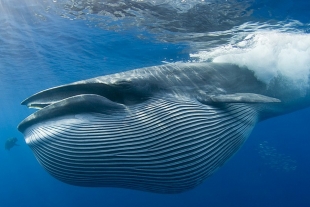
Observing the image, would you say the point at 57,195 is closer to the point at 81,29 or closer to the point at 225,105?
the point at 81,29

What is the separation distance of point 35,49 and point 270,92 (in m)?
16.6

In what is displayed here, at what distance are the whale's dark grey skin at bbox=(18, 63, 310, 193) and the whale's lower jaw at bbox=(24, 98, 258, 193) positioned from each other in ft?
0.04

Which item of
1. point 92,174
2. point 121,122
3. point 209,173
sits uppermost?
point 121,122

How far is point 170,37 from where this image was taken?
15.6m

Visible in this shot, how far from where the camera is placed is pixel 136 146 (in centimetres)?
380

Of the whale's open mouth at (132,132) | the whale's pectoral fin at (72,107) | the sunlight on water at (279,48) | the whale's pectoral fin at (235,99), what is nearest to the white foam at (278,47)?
the sunlight on water at (279,48)

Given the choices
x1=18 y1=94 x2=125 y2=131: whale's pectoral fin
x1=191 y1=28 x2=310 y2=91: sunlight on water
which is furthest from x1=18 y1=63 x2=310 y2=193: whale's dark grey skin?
x1=191 y1=28 x2=310 y2=91: sunlight on water

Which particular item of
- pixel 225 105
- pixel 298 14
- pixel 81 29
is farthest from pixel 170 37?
pixel 225 105

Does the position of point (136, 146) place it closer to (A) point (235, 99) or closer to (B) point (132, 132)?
(B) point (132, 132)

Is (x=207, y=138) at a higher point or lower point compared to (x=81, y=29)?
lower

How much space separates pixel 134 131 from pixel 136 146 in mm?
220

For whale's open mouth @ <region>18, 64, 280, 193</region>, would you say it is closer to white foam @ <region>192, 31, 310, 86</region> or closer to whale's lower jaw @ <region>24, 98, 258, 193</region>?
whale's lower jaw @ <region>24, 98, 258, 193</region>

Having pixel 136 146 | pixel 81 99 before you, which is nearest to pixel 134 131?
pixel 136 146

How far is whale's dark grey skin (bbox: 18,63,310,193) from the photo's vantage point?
3.60 m
